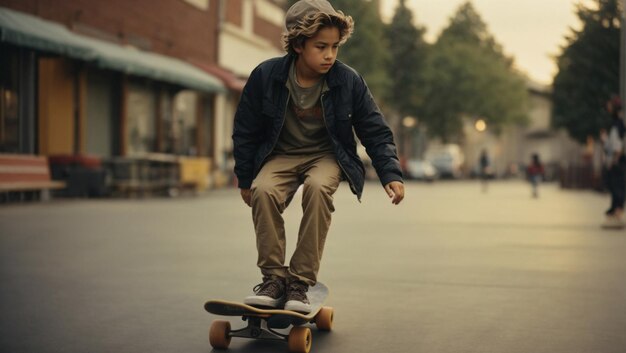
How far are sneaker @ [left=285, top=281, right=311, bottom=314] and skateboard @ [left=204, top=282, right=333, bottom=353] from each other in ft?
0.14

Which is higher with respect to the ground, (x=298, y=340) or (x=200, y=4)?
(x=200, y=4)

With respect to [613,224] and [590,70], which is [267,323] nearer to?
[613,224]

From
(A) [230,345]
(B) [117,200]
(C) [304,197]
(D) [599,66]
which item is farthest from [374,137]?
(D) [599,66]

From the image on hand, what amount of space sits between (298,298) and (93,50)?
54.7 feet

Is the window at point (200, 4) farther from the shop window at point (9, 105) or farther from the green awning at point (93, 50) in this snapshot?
the shop window at point (9, 105)

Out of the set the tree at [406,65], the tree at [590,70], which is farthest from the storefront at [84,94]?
the tree at [406,65]

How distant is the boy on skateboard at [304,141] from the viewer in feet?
14.8

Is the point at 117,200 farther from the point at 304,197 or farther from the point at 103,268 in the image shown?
the point at 304,197

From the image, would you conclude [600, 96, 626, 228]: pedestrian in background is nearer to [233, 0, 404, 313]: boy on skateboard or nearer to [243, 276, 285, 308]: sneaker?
[233, 0, 404, 313]: boy on skateboard

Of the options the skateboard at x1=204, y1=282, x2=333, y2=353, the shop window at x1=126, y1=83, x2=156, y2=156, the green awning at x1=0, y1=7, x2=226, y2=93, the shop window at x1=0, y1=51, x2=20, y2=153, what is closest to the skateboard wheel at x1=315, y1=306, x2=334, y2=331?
the skateboard at x1=204, y1=282, x2=333, y2=353

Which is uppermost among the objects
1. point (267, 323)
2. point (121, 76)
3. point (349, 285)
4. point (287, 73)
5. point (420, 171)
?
point (121, 76)

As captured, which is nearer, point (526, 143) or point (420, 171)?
point (420, 171)

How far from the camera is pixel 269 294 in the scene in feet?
14.5

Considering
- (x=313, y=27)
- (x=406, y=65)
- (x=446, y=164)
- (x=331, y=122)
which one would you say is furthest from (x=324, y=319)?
(x=406, y=65)
